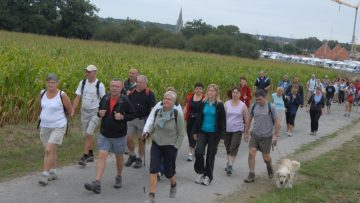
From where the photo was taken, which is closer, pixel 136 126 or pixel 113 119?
pixel 113 119

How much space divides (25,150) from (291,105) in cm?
903

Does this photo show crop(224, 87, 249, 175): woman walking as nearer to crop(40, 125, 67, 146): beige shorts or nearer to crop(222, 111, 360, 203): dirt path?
crop(222, 111, 360, 203): dirt path

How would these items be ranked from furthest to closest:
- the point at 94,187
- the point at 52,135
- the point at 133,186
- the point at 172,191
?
the point at 133,186 < the point at 52,135 < the point at 172,191 < the point at 94,187

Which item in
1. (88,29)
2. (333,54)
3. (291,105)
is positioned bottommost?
(333,54)

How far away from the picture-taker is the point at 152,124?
7707 millimetres

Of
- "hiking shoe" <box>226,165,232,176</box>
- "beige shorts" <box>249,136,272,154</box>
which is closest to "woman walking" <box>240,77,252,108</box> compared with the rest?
"hiking shoe" <box>226,165,232,176</box>

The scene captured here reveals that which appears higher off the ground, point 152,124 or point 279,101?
point 152,124

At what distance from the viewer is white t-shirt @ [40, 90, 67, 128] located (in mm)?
7914

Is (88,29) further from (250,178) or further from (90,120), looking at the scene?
(250,178)

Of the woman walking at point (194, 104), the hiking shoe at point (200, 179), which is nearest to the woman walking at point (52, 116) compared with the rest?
the hiking shoe at point (200, 179)

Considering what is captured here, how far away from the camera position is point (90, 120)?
943 centimetres

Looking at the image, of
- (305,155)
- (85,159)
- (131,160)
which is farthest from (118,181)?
(305,155)

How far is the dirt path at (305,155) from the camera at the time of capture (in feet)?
28.1

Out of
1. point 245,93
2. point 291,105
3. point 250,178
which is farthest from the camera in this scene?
point 291,105
